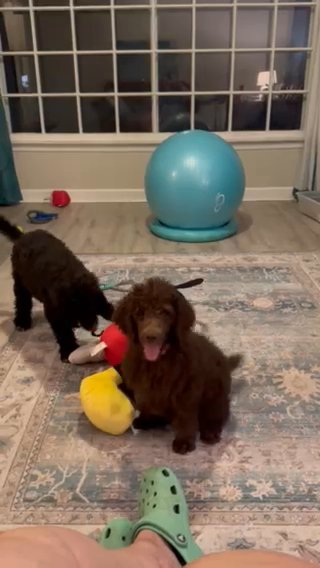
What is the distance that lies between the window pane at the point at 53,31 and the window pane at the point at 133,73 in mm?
451

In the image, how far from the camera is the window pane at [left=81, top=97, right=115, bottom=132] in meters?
4.21

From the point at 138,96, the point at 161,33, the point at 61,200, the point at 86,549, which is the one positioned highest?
the point at 161,33

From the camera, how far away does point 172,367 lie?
4.36ft

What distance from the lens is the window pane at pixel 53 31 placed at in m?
3.99

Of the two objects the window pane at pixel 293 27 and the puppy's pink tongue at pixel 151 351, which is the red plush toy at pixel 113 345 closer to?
the puppy's pink tongue at pixel 151 351

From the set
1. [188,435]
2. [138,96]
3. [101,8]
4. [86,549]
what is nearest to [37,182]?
[138,96]

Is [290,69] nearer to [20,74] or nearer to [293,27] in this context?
[293,27]

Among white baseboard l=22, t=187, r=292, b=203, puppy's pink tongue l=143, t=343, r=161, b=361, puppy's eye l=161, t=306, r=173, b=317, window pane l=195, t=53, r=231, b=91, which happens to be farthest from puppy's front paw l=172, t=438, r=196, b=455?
window pane l=195, t=53, r=231, b=91

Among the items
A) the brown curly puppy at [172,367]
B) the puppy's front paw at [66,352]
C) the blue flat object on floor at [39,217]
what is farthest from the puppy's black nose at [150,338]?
the blue flat object on floor at [39,217]

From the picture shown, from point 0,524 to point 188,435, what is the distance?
0.52m

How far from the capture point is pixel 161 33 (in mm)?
4039

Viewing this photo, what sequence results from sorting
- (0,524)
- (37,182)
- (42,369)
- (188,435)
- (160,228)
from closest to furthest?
(0,524), (188,435), (42,369), (160,228), (37,182)

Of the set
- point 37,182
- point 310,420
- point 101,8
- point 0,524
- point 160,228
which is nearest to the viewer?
point 0,524

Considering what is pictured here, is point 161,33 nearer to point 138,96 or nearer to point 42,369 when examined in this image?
point 138,96
